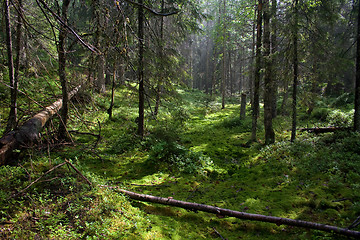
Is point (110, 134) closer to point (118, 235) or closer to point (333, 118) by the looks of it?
point (118, 235)

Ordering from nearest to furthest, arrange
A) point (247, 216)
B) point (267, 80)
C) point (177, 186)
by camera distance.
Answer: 1. point (247, 216)
2. point (177, 186)
3. point (267, 80)

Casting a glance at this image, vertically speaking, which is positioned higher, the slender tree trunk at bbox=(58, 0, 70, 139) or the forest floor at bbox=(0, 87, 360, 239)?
the slender tree trunk at bbox=(58, 0, 70, 139)

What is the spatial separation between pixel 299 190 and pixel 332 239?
7.47ft

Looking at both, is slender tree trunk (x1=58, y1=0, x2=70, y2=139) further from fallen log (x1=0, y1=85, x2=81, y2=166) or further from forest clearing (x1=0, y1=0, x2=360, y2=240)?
fallen log (x1=0, y1=85, x2=81, y2=166)

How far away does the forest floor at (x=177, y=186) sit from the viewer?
3219 millimetres

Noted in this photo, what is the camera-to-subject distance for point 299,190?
5535mm

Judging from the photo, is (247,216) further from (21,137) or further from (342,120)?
(342,120)

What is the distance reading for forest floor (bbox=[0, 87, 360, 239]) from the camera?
3.22 metres

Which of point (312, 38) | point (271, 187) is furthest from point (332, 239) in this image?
point (312, 38)

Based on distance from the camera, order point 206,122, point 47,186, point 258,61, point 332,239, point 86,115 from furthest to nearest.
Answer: point 206,122
point 86,115
point 258,61
point 47,186
point 332,239

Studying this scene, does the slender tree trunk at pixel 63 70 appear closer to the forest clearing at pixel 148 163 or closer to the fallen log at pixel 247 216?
the forest clearing at pixel 148 163

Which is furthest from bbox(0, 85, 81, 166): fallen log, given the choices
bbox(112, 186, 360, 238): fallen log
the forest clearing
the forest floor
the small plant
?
the small plant

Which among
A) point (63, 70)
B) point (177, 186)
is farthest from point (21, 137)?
point (177, 186)

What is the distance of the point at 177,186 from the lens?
18.6ft
